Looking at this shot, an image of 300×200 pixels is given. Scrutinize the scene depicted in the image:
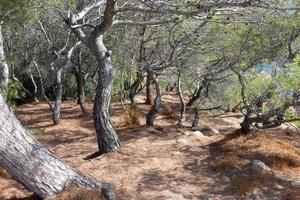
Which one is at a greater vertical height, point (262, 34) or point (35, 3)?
point (35, 3)

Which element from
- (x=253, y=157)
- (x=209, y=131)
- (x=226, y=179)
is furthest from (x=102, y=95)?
(x=209, y=131)

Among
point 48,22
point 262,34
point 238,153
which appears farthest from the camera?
point 48,22

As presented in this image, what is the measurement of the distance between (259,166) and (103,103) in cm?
388

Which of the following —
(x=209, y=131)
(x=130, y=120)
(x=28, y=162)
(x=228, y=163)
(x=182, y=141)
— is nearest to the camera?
(x=28, y=162)

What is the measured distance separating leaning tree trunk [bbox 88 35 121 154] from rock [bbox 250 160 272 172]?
3265 millimetres

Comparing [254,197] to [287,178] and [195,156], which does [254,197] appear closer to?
[287,178]

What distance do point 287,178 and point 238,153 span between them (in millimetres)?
1549

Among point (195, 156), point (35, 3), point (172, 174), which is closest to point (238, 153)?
point (195, 156)

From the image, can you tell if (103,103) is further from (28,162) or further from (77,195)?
(28,162)

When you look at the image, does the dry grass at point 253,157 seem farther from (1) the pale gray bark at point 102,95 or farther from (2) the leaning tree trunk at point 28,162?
(2) the leaning tree trunk at point 28,162

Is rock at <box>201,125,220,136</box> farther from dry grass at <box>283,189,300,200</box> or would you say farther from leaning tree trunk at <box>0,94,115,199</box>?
leaning tree trunk at <box>0,94,115,199</box>

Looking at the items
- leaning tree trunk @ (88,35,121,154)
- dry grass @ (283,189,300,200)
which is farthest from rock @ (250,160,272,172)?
leaning tree trunk @ (88,35,121,154)

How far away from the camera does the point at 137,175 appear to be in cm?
892

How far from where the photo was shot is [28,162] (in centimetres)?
657
